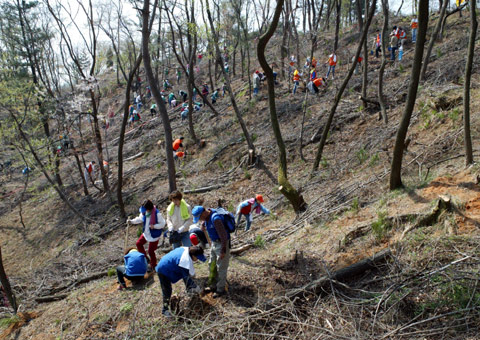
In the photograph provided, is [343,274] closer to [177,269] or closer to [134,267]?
[177,269]

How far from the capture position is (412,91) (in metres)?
5.72

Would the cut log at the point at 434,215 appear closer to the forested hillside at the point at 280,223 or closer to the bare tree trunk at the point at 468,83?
the forested hillside at the point at 280,223

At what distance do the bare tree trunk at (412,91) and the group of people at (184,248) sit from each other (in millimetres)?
3397

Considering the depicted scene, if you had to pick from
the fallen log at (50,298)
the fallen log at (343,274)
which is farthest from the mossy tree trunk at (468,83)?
the fallen log at (50,298)

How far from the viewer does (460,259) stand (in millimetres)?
4008

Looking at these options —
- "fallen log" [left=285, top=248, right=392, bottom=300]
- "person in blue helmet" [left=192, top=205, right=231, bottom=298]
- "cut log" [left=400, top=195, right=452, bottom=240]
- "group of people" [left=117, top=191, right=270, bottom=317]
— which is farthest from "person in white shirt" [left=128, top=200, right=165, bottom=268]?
"cut log" [left=400, top=195, right=452, bottom=240]

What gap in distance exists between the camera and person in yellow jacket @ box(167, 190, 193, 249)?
6.47 meters

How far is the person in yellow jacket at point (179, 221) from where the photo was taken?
647 cm

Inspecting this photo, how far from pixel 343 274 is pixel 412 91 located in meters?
3.31

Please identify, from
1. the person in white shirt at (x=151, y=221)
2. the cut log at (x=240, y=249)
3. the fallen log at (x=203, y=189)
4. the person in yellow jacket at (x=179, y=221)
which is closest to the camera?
the person in yellow jacket at (x=179, y=221)

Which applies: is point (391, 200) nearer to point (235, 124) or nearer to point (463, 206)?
point (463, 206)

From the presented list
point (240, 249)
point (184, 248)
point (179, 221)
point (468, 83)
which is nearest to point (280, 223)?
point (240, 249)

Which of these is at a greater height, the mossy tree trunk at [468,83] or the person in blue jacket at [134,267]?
the mossy tree trunk at [468,83]

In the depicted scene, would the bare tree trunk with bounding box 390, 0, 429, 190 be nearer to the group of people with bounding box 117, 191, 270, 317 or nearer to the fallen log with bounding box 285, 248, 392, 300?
the fallen log with bounding box 285, 248, 392, 300
